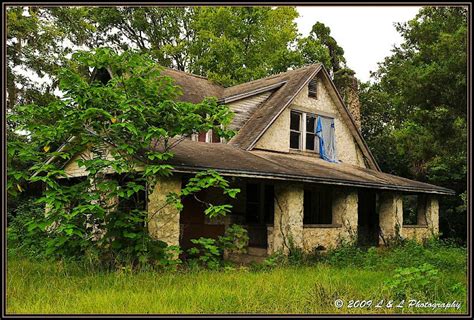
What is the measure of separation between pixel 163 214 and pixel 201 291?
3710 millimetres

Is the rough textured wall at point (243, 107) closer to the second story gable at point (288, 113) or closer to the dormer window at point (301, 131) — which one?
the second story gable at point (288, 113)

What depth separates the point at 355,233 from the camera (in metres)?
16.1

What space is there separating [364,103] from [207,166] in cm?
2469

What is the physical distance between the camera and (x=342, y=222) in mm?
15969

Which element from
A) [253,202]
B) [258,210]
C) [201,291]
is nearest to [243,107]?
[253,202]

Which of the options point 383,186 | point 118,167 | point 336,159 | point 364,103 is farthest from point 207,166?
point 364,103

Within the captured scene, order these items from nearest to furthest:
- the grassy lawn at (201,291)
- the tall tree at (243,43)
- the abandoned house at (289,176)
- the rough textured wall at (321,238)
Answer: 1. the grassy lawn at (201,291)
2. the abandoned house at (289,176)
3. the rough textured wall at (321,238)
4. the tall tree at (243,43)

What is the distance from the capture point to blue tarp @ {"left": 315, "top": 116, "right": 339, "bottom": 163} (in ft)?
64.4

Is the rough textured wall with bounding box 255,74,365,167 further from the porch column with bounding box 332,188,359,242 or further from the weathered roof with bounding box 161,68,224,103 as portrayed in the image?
the weathered roof with bounding box 161,68,224,103

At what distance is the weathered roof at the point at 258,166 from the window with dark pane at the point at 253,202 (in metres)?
1.33

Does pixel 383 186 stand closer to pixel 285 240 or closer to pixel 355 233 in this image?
pixel 355 233

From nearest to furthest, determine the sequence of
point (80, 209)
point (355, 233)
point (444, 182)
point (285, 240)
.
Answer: point (80, 209) → point (285, 240) → point (355, 233) → point (444, 182)

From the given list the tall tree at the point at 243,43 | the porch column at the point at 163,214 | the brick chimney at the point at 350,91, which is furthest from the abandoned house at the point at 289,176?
the tall tree at the point at 243,43

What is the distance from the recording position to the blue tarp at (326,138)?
773 inches
